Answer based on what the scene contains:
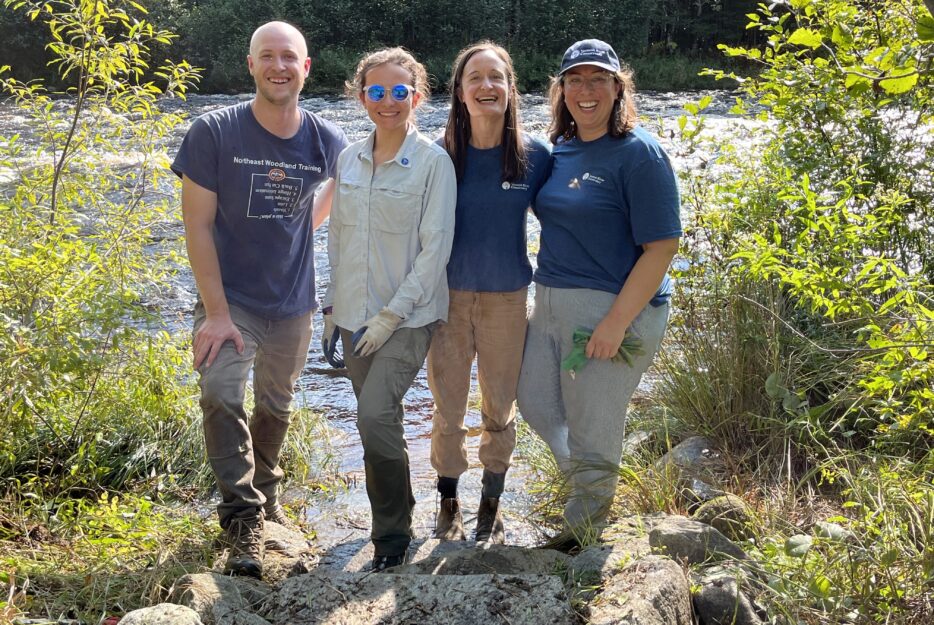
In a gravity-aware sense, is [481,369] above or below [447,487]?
above

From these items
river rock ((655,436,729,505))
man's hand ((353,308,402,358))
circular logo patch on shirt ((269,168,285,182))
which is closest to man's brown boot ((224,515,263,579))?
man's hand ((353,308,402,358))

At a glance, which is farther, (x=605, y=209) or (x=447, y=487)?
(x=447, y=487)

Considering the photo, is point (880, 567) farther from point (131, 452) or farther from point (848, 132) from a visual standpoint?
point (131, 452)

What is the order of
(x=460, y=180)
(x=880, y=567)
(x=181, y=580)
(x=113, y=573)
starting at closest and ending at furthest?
1. (x=880, y=567)
2. (x=181, y=580)
3. (x=113, y=573)
4. (x=460, y=180)

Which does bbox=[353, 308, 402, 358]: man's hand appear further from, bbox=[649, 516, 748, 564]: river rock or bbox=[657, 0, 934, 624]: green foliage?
bbox=[657, 0, 934, 624]: green foliage

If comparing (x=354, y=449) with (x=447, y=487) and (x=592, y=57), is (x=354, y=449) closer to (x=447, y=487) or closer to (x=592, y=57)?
(x=447, y=487)

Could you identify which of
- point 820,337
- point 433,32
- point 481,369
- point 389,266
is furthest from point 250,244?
point 433,32

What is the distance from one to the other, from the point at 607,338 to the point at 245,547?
1.58 metres

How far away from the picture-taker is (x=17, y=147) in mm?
4566

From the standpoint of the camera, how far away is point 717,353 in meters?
4.76

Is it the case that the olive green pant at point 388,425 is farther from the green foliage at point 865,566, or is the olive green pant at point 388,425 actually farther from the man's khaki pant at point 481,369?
the green foliage at point 865,566

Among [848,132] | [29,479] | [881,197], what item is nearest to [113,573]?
[29,479]

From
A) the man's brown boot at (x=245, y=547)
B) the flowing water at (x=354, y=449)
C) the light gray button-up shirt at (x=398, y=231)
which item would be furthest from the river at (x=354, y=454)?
the light gray button-up shirt at (x=398, y=231)

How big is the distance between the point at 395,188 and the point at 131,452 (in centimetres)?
232
